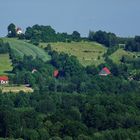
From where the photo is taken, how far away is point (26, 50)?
16325 centimetres

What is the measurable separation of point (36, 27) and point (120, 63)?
3337cm

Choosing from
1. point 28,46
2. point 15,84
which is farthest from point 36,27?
point 15,84

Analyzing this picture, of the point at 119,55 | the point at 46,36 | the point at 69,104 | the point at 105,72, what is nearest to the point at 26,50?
the point at 46,36

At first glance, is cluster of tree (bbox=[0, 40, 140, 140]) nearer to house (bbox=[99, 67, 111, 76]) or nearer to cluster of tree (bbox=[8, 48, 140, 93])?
cluster of tree (bbox=[8, 48, 140, 93])

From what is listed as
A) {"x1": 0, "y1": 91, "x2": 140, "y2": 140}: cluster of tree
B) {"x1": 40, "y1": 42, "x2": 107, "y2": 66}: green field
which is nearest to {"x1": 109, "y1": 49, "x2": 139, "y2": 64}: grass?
{"x1": 40, "y1": 42, "x2": 107, "y2": 66}: green field

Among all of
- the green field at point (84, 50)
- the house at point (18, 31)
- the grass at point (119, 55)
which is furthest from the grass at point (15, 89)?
the house at point (18, 31)

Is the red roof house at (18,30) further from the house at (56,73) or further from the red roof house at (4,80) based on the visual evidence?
the red roof house at (4,80)

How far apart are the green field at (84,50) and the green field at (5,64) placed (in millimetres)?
10664

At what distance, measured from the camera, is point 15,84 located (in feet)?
449

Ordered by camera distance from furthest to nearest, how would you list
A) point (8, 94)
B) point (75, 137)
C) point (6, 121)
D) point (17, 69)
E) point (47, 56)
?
point (47, 56)
point (17, 69)
point (8, 94)
point (6, 121)
point (75, 137)

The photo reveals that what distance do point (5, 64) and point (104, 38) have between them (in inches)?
1121

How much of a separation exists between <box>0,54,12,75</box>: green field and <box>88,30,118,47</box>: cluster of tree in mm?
23463

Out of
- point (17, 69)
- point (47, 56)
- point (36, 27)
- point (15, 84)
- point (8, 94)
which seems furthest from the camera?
point (36, 27)

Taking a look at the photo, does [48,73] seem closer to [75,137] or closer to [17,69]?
[17,69]
